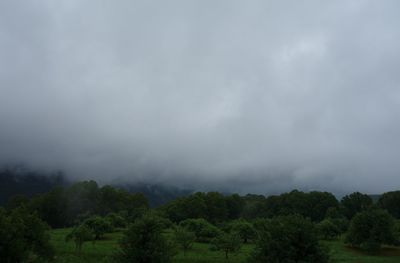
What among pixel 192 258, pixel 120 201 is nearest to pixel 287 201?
pixel 120 201

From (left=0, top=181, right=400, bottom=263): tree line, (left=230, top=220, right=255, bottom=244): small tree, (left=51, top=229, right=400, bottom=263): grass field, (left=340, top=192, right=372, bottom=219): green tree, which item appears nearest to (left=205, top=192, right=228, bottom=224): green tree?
(left=0, top=181, right=400, bottom=263): tree line

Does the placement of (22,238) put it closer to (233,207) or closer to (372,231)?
(372,231)

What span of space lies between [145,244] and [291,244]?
11.8m

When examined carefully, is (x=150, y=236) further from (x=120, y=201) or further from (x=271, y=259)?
(x=120, y=201)

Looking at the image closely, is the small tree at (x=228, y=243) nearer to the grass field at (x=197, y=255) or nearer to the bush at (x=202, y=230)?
the grass field at (x=197, y=255)

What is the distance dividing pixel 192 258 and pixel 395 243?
38.2m

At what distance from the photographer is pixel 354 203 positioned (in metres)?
134

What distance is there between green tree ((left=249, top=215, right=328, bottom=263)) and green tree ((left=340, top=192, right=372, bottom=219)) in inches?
4489

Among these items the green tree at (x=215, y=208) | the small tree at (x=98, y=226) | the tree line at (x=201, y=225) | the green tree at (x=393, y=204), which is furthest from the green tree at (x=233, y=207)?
the small tree at (x=98, y=226)

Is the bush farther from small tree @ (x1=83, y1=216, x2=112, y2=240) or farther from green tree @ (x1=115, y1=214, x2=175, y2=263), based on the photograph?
green tree @ (x1=115, y1=214, x2=175, y2=263)

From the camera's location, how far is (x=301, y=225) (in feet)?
89.1

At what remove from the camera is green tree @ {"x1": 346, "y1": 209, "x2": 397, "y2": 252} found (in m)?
64.5

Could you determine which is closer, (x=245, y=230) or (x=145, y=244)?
(x=145, y=244)

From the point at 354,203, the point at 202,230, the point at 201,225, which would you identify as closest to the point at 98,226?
the point at 202,230
